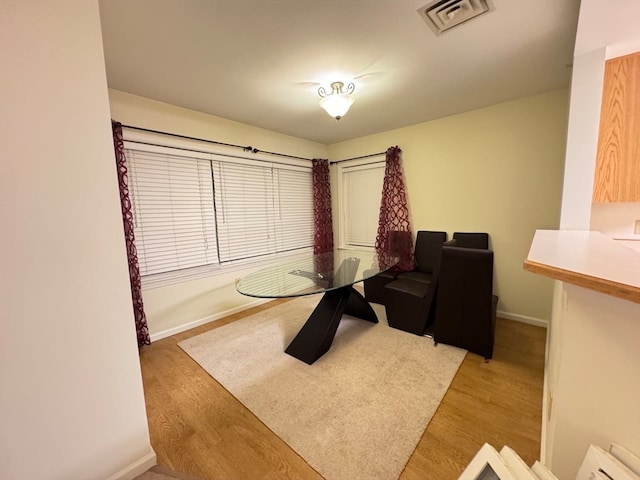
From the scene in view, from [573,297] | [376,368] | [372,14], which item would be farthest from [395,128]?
[573,297]

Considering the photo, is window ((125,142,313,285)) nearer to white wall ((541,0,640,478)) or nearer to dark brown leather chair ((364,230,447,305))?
dark brown leather chair ((364,230,447,305))

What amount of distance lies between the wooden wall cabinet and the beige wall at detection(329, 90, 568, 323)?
37.4 inches

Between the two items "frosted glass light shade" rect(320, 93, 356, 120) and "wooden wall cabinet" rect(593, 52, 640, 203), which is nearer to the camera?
"wooden wall cabinet" rect(593, 52, 640, 203)

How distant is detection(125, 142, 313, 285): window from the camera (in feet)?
8.32

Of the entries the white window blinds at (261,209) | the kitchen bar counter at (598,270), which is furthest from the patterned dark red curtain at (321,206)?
the kitchen bar counter at (598,270)

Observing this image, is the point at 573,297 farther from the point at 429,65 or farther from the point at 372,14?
the point at 429,65

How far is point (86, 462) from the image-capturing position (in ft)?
3.70

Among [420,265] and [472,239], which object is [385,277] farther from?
[472,239]

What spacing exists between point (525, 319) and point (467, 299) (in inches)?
51.4

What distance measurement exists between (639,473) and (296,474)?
1.26m

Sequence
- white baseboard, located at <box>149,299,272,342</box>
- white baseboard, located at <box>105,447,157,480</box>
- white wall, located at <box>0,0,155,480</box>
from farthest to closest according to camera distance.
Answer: white baseboard, located at <box>149,299,272,342</box> → white baseboard, located at <box>105,447,157,480</box> → white wall, located at <box>0,0,155,480</box>

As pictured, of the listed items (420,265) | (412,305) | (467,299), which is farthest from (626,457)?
(420,265)

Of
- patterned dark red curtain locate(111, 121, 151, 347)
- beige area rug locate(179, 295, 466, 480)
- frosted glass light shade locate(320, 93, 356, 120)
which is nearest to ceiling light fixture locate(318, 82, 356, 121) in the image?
frosted glass light shade locate(320, 93, 356, 120)

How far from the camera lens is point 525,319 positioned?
9.06 ft
